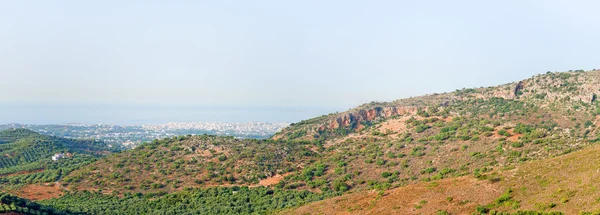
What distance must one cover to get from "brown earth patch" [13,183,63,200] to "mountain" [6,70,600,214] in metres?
1.24

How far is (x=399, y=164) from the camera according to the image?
41.6 m

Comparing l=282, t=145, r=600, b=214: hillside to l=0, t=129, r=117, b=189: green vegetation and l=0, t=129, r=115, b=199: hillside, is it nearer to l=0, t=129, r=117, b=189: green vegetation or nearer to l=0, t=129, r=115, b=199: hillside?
l=0, t=129, r=115, b=199: hillside

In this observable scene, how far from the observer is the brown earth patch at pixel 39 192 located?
40.1 meters

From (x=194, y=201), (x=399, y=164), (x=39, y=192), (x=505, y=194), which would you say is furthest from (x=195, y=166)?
(x=505, y=194)

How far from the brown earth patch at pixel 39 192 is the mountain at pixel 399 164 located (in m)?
1.24

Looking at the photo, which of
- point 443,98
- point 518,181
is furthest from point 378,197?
point 443,98

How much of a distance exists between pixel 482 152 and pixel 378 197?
616 inches

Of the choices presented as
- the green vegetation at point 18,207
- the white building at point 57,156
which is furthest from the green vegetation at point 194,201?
the white building at point 57,156

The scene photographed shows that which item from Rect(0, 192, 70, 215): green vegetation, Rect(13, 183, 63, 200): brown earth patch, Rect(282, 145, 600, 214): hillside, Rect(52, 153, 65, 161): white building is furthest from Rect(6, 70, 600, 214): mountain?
Rect(52, 153, 65, 161): white building

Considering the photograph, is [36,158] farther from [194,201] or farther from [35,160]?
[194,201]

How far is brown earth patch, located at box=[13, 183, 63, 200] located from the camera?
40.1 m

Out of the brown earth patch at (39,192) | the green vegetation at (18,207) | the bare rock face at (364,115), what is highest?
the bare rock face at (364,115)

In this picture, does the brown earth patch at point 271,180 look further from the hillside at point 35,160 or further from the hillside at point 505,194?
the hillside at point 35,160

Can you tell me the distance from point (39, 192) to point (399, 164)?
3590 cm
